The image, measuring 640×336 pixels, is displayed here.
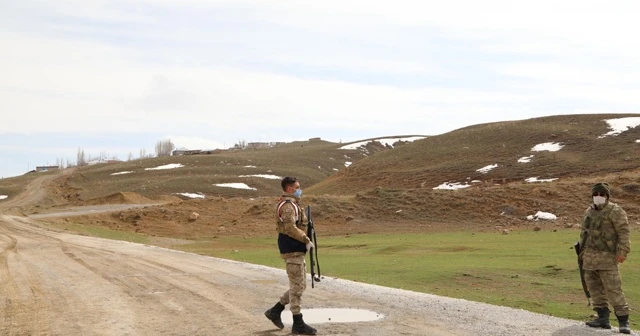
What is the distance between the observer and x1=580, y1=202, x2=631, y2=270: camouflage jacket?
14320 millimetres

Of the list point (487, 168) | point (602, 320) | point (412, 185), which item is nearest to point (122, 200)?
point (412, 185)

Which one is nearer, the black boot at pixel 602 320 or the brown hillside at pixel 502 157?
the black boot at pixel 602 320

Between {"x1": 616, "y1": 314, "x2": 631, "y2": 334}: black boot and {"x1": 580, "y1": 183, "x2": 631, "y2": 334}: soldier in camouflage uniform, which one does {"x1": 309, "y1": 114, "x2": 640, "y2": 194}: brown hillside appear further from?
{"x1": 616, "y1": 314, "x2": 631, "y2": 334}: black boot

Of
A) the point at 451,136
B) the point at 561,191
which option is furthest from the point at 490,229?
the point at 451,136

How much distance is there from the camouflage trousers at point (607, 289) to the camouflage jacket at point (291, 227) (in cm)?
576

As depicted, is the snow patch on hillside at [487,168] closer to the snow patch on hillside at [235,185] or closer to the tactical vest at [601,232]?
the snow patch on hillside at [235,185]

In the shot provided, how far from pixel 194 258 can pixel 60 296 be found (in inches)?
505

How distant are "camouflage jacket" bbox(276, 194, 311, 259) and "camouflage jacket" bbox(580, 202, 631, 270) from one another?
562 cm

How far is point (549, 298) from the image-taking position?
2020cm

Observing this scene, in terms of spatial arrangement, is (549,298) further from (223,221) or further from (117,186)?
(117,186)

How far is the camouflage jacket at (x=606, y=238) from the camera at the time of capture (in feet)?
47.0

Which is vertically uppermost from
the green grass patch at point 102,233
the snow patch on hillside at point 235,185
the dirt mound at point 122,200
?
the snow patch on hillside at point 235,185

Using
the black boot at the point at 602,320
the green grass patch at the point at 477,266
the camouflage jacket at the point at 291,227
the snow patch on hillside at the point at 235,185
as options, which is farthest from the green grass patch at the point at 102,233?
the snow patch on hillside at the point at 235,185

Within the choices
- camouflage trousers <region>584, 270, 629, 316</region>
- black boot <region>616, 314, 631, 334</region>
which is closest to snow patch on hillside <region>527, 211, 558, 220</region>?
camouflage trousers <region>584, 270, 629, 316</region>
